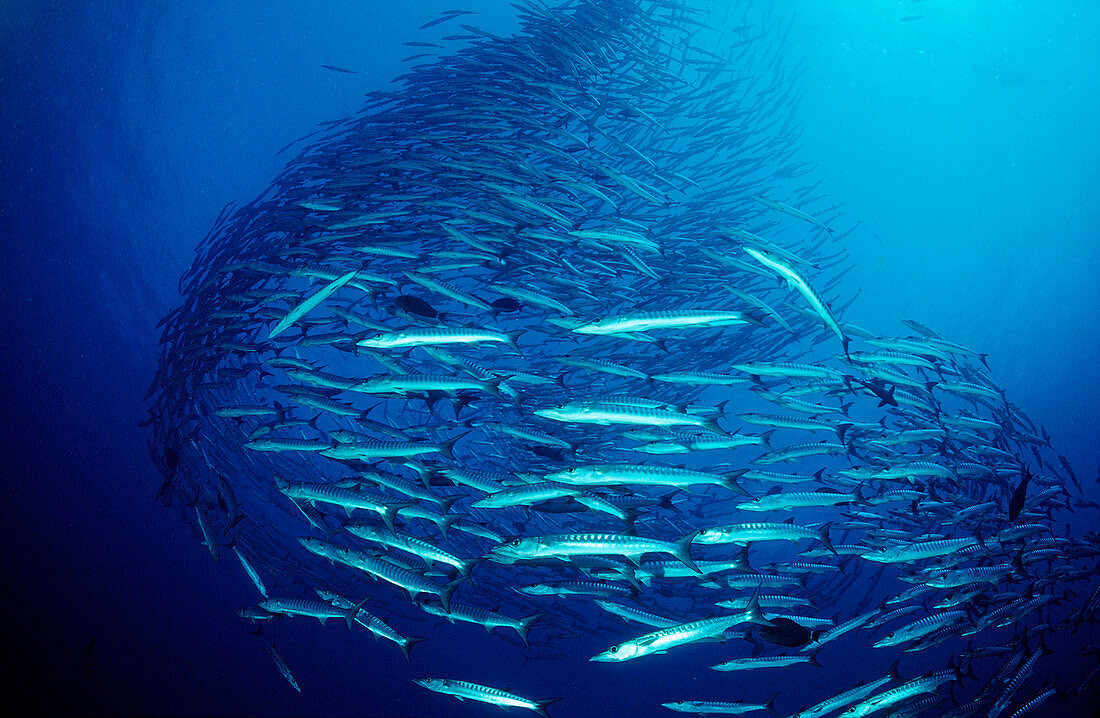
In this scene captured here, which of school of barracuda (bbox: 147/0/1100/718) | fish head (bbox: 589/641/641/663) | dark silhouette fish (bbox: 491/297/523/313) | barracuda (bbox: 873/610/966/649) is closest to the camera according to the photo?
fish head (bbox: 589/641/641/663)

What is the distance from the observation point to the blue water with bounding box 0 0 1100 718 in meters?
8.51

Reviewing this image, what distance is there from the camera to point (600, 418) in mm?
3193

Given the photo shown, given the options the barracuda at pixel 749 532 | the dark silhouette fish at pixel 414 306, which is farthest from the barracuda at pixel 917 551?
the dark silhouette fish at pixel 414 306

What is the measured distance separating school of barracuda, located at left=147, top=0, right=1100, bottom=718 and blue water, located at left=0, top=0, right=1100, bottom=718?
1.51 m

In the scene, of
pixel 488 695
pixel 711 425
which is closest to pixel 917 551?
pixel 711 425

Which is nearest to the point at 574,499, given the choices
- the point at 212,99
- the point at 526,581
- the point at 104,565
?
the point at 526,581

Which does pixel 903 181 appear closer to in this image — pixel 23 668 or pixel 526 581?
pixel 526 581

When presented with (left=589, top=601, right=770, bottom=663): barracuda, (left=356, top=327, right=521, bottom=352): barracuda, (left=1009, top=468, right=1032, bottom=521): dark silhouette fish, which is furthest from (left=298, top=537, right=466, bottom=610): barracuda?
(left=1009, top=468, right=1032, bottom=521): dark silhouette fish

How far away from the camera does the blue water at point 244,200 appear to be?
8508mm

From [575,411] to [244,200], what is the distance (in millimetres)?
25211

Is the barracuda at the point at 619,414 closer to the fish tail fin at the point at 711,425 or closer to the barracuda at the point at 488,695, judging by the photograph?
the fish tail fin at the point at 711,425

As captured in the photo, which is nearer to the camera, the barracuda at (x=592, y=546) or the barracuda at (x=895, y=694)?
the barracuda at (x=592, y=546)

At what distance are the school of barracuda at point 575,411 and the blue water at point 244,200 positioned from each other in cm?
151

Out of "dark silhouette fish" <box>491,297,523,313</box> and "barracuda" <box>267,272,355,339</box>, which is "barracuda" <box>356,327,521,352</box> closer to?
"barracuda" <box>267,272,355,339</box>
